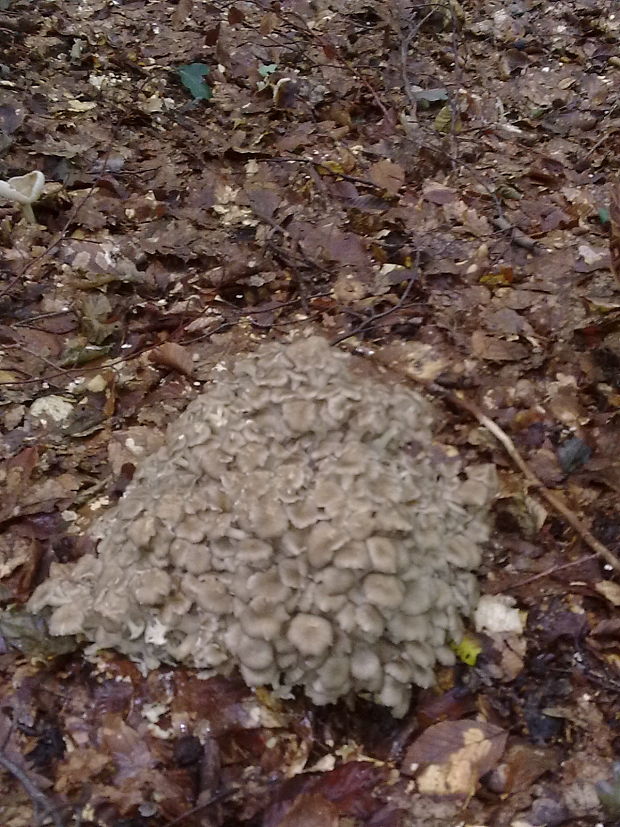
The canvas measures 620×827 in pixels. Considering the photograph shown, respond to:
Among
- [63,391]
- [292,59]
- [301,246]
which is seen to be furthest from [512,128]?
[63,391]

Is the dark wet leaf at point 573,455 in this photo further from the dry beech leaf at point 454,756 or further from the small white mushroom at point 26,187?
the small white mushroom at point 26,187

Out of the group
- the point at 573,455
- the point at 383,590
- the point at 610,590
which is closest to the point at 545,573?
the point at 610,590

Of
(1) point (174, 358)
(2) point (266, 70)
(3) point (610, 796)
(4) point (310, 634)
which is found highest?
(2) point (266, 70)

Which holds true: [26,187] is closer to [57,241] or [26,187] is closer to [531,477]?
[57,241]

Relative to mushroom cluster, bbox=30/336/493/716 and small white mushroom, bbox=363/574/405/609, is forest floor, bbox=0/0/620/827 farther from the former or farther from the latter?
small white mushroom, bbox=363/574/405/609

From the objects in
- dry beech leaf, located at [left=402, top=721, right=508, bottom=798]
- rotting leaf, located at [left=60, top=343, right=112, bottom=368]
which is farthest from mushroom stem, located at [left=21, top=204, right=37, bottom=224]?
dry beech leaf, located at [left=402, top=721, right=508, bottom=798]

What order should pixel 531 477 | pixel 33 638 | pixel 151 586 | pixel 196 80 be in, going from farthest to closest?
1. pixel 196 80
2. pixel 531 477
3. pixel 33 638
4. pixel 151 586
